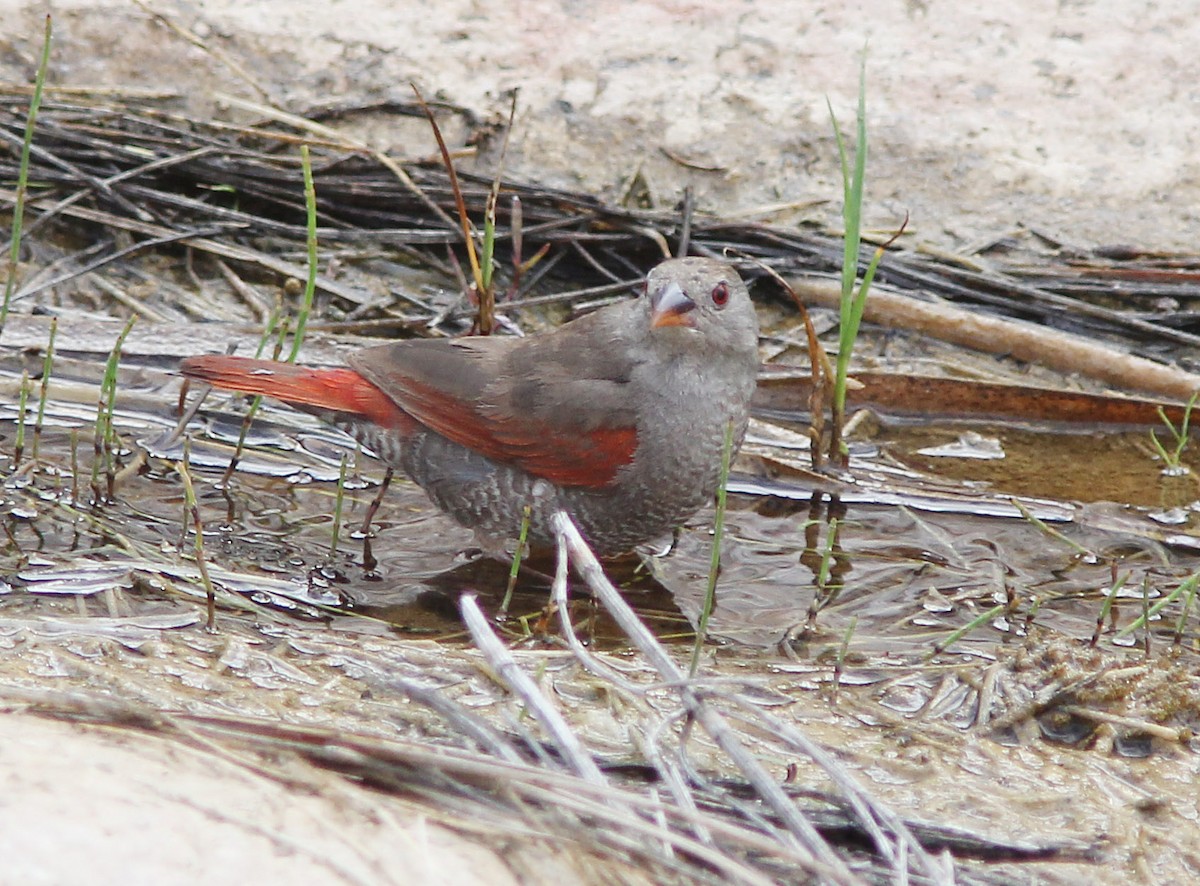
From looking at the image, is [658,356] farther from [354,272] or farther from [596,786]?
[596,786]

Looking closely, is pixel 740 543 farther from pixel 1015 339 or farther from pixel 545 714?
pixel 545 714

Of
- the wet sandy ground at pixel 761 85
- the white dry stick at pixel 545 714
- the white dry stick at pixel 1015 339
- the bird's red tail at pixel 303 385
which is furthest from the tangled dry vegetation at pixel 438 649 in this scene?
the bird's red tail at pixel 303 385

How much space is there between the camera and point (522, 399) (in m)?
4.19

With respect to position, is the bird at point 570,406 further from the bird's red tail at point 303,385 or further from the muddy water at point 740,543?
the muddy water at point 740,543

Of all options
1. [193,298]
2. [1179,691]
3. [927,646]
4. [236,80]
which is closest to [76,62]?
[236,80]

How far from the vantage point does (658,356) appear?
412 centimetres

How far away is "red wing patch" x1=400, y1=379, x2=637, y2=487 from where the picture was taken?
4.09m

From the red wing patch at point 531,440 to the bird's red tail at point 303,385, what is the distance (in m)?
0.09

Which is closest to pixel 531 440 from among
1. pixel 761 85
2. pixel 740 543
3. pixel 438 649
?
pixel 740 543

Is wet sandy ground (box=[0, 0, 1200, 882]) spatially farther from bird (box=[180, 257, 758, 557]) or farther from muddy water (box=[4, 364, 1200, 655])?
bird (box=[180, 257, 758, 557])

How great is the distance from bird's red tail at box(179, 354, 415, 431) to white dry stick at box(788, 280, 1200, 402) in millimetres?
1827

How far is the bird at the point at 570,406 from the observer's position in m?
4.07

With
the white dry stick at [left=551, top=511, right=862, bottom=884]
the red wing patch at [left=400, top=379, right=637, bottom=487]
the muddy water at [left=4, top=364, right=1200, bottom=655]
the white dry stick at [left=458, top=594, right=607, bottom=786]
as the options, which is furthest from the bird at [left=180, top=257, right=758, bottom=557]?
the white dry stick at [left=458, top=594, right=607, bottom=786]

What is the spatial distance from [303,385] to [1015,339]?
8.24ft
